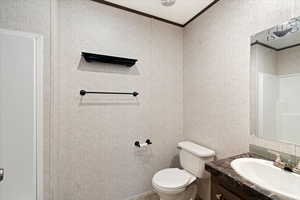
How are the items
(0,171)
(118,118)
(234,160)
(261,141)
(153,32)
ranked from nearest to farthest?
(0,171)
(234,160)
(261,141)
(118,118)
(153,32)

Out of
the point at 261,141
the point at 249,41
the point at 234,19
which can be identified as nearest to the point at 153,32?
the point at 234,19

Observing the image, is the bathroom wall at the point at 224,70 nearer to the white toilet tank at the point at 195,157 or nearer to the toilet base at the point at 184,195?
the white toilet tank at the point at 195,157

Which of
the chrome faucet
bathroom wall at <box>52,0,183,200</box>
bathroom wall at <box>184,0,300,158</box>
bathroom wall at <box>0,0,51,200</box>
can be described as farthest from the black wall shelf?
the chrome faucet

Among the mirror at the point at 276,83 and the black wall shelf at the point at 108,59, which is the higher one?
the black wall shelf at the point at 108,59

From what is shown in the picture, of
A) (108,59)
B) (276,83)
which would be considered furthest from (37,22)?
(276,83)

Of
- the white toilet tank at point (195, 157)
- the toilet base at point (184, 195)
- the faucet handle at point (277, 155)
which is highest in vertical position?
the faucet handle at point (277, 155)

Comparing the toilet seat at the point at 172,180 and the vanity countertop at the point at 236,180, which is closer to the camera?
the vanity countertop at the point at 236,180

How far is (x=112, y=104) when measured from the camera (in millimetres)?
1763

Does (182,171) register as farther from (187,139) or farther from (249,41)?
(249,41)

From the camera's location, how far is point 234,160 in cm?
112

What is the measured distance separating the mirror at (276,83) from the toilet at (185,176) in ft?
1.94

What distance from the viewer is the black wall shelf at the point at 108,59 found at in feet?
5.13

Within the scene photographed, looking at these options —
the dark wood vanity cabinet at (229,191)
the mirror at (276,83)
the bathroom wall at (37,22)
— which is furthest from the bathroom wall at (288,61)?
the bathroom wall at (37,22)

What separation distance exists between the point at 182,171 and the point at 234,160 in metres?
0.82
